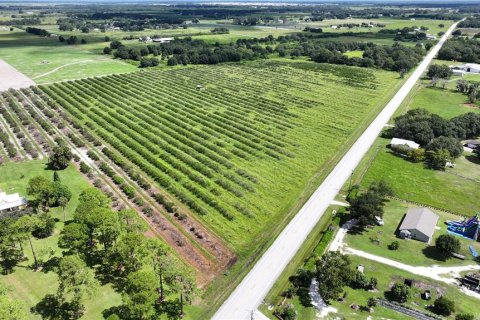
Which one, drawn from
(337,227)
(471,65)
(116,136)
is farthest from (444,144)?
(471,65)

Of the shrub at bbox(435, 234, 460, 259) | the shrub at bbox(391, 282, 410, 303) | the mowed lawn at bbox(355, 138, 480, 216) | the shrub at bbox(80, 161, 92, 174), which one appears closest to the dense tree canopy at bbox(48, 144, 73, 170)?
the shrub at bbox(80, 161, 92, 174)

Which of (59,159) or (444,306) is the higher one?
(59,159)

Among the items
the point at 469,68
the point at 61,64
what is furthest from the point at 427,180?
the point at 61,64

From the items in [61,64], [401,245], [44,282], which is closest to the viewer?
[44,282]

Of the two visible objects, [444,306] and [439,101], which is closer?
[444,306]

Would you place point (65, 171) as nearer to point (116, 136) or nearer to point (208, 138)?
point (116, 136)

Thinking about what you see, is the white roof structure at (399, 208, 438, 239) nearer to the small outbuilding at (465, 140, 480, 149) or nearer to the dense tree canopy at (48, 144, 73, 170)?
the small outbuilding at (465, 140, 480, 149)

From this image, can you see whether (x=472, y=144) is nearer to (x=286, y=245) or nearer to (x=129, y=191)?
(x=286, y=245)

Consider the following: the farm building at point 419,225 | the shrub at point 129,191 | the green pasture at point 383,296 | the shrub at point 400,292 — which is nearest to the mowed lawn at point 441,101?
the farm building at point 419,225
